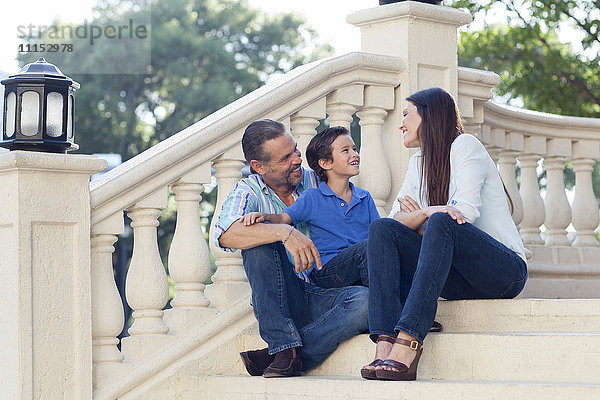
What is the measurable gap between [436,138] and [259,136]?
0.72 meters

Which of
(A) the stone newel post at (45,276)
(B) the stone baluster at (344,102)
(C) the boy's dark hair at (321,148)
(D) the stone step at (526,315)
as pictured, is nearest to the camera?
(A) the stone newel post at (45,276)

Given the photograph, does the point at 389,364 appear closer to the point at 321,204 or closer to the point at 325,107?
the point at 321,204

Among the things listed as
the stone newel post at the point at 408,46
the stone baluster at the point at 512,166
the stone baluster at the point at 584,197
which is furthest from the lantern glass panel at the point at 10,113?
the stone baluster at the point at 584,197

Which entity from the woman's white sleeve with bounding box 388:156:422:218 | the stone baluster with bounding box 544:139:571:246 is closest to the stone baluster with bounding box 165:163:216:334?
the woman's white sleeve with bounding box 388:156:422:218

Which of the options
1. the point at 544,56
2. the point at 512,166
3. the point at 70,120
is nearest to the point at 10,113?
the point at 70,120

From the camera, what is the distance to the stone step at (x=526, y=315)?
3.81 meters

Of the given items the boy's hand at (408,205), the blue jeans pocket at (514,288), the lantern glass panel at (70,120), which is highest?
the lantern glass panel at (70,120)

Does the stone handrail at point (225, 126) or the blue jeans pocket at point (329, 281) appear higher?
the stone handrail at point (225, 126)

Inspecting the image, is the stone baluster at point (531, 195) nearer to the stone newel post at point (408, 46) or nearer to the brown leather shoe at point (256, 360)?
the stone newel post at point (408, 46)

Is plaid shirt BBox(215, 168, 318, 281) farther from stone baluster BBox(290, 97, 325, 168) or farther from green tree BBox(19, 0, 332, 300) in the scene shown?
green tree BBox(19, 0, 332, 300)

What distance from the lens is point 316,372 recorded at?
13.3 ft

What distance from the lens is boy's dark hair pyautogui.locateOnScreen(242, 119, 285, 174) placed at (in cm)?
416

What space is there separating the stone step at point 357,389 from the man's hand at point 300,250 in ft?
1.39

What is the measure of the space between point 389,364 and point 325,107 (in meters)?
1.53
